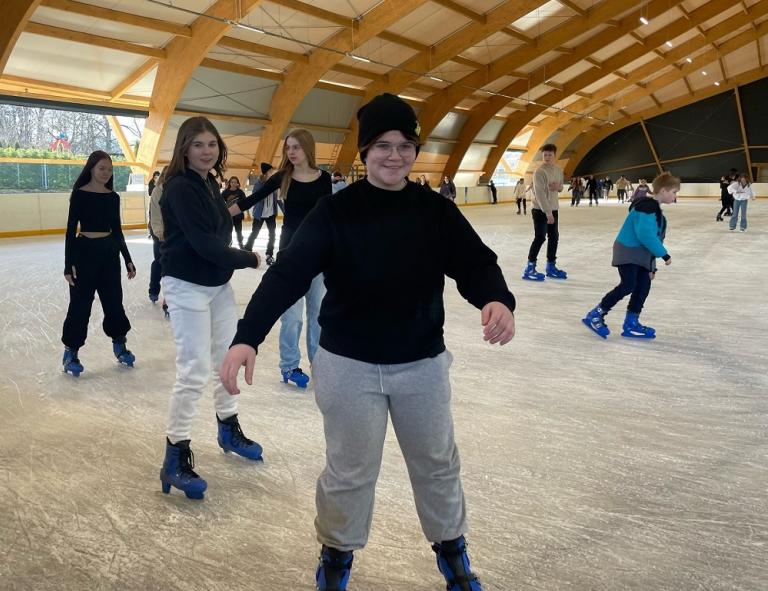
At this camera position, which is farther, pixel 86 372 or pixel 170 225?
pixel 86 372

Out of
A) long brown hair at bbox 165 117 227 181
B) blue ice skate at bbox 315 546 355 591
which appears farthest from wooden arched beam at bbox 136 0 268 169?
blue ice skate at bbox 315 546 355 591

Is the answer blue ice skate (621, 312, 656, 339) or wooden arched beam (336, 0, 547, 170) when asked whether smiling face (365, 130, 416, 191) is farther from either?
wooden arched beam (336, 0, 547, 170)

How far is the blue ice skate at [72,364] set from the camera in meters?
3.83

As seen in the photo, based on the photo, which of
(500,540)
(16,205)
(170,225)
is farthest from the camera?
(16,205)

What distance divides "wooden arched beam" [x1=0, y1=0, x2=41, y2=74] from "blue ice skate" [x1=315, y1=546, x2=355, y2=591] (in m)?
11.5

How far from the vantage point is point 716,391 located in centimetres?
346

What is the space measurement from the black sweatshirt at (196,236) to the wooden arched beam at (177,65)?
1162cm

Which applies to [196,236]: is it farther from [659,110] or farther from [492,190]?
[659,110]

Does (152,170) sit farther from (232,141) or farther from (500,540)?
(500,540)

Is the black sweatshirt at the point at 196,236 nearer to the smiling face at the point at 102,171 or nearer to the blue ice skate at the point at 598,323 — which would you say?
the smiling face at the point at 102,171

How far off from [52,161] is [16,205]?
2103mm

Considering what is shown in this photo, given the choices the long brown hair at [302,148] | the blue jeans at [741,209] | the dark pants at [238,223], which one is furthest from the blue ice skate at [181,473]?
the blue jeans at [741,209]

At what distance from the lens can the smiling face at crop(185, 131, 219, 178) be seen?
7.66 ft

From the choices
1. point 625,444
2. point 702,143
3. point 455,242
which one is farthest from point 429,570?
point 702,143
